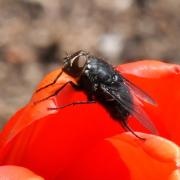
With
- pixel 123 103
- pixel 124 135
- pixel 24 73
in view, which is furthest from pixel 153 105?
pixel 24 73

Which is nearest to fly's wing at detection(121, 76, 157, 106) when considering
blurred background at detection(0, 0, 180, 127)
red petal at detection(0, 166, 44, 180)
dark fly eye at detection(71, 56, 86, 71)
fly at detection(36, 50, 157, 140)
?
fly at detection(36, 50, 157, 140)

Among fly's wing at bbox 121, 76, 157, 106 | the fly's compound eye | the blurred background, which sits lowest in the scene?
fly's wing at bbox 121, 76, 157, 106

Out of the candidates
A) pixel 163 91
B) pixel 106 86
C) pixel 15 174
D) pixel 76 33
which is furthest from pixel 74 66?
pixel 76 33

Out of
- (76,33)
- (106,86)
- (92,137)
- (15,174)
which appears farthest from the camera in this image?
(76,33)

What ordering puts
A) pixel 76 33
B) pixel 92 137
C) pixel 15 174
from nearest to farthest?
1. pixel 15 174
2. pixel 92 137
3. pixel 76 33

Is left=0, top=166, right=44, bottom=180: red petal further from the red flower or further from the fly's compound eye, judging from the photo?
the fly's compound eye

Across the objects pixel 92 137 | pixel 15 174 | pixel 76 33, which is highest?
pixel 76 33

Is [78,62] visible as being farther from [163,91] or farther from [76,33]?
[76,33]

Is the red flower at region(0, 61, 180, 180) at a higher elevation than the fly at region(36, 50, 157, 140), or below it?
below
